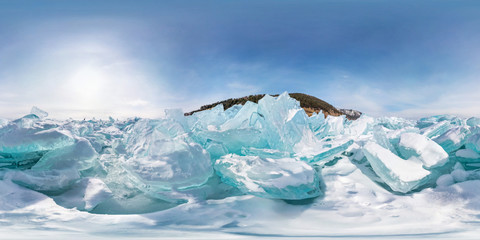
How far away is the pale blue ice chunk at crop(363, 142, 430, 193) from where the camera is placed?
1924 millimetres

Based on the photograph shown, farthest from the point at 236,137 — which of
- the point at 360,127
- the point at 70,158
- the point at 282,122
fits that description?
the point at 360,127

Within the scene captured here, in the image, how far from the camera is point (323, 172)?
7.24 feet

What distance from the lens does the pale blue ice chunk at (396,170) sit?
1924mm

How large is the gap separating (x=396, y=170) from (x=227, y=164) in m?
1.27

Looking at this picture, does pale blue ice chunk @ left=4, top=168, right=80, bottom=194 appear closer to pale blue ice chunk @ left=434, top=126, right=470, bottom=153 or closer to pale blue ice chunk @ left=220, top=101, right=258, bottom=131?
pale blue ice chunk @ left=220, top=101, right=258, bottom=131

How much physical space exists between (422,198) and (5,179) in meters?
3.06

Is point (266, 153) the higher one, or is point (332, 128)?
point (332, 128)

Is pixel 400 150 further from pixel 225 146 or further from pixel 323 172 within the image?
pixel 225 146

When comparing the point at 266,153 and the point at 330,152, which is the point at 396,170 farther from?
the point at 266,153

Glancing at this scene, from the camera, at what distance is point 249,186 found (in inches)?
74.4

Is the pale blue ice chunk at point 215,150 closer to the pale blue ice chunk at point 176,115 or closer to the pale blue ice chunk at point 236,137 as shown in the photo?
the pale blue ice chunk at point 236,137

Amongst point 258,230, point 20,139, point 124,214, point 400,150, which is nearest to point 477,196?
point 400,150

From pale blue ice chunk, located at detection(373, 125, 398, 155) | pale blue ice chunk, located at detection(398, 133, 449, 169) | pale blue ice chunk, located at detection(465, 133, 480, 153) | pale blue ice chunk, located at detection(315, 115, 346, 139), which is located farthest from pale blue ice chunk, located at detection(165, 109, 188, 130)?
pale blue ice chunk, located at detection(465, 133, 480, 153)

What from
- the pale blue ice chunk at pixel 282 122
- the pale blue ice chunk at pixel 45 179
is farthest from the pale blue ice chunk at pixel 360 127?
the pale blue ice chunk at pixel 45 179
